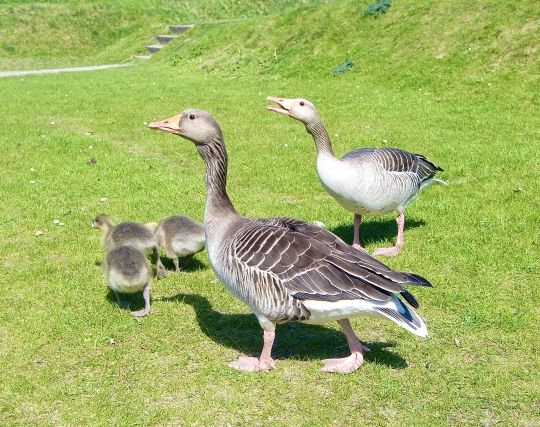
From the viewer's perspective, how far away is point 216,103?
61.3 ft

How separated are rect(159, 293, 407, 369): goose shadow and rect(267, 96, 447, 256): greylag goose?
1665mm

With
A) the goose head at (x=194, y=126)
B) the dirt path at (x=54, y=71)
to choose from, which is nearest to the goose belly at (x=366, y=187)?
the goose head at (x=194, y=126)

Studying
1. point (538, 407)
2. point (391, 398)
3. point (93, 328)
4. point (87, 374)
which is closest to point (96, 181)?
point (93, 328)

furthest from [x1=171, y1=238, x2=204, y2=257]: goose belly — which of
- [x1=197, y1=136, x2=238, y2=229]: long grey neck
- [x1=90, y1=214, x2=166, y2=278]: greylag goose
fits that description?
[x1=197, y1=136, x2=238, y2=229]: long grey neck

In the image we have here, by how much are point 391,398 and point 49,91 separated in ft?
65.1

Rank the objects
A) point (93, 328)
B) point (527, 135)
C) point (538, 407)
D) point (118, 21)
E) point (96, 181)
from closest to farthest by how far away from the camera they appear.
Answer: point (538, 407)
point (93, 328)
point (96, 181)
point (527, 135)
point (118, 21)

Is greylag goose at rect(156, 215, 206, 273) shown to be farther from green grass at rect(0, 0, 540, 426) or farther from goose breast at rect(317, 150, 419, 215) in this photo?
goose breast at rect(317, 150, 419, 215)

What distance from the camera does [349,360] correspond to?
559 centimetres

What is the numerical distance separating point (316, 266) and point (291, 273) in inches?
8.9

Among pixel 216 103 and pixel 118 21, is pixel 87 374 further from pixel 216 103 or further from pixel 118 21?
pixel 118 21

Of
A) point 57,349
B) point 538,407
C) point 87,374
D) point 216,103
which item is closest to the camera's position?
point 538,407

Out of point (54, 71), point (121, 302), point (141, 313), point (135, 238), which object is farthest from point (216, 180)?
point (54, 71)

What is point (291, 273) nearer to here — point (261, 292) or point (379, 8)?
point (261, 292)

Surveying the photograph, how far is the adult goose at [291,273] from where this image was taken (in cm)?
511
